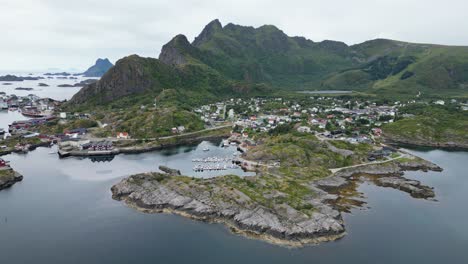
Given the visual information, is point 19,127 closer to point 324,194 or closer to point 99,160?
point 99,160

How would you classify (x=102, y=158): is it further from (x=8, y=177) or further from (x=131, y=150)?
(x=8, y=177)

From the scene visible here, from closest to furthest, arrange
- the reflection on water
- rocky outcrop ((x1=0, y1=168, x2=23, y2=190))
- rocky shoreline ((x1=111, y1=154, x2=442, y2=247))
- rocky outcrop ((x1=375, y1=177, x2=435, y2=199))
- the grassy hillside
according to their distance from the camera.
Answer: rocky shoreline ((x1=111, y1=154, x2=442, y2=247)), rocky outcrop ((x1=375, y1=177, x2=435, y2=199)), rocky outcrop ((x1=0, y1=168, x2=23, y2=190)), the reflection on water, the grassy hillside

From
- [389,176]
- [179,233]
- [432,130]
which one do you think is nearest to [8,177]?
[179,233]

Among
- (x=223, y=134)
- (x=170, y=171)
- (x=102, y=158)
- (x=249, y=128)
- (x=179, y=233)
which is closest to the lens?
(x=179, y=233)

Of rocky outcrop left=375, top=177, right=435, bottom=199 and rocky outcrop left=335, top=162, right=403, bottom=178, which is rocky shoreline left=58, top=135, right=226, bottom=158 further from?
rocky outcrop left=375, top=177, right=435, bottom=199

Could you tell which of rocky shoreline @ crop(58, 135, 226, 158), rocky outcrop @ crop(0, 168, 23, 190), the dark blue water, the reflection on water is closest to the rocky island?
the dark blue water

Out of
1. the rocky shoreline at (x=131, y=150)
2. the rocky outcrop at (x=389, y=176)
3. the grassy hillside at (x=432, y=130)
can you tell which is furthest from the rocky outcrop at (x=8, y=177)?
the grassy hillside at (x=432, y=130)

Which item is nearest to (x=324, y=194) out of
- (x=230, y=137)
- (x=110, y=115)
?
(x=230, y=137)

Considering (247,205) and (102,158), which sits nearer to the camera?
(247,205)
